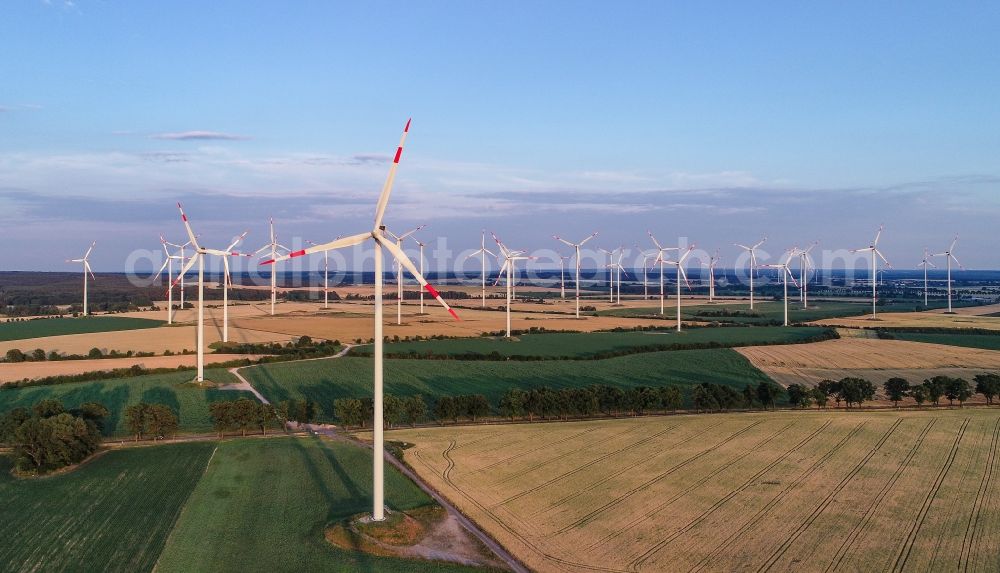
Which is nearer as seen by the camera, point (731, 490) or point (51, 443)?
point (731, 490)

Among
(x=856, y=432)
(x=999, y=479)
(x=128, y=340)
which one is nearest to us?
(x=999, y=479)

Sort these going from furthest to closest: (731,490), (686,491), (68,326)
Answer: (68,326)
(731,490)
(686,491)

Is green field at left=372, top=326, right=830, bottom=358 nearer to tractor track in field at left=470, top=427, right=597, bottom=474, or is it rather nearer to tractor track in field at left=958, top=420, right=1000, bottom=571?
tractor track in field at left=470, top=427, right=597, bottom=474

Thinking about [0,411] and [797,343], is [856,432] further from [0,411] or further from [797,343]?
[0,411]

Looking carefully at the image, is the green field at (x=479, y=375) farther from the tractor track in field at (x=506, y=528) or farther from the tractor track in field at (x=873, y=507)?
the tractor track in field at (x=873, y=507)

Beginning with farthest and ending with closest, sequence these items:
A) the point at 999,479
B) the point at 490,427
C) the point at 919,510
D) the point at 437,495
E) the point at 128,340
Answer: the point at 128,340
the point at 490,427
the point at 999,479
the point at 437,495
the point at 919,510

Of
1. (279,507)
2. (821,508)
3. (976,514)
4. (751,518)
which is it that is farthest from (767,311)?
(279,507)

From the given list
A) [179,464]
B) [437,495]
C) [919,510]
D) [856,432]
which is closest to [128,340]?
[179,464]

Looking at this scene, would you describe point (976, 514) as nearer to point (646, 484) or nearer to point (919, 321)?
point (646, 484)
